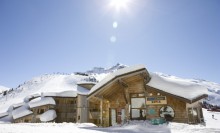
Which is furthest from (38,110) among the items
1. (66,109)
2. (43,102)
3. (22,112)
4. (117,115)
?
(117,115)

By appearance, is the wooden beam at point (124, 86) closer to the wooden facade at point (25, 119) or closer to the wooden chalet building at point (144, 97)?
the wooden chalet building at point (144, 97)

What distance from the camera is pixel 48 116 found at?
146 ft

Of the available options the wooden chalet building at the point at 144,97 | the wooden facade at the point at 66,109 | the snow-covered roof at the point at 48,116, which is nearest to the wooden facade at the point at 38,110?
the snow-covered roof at the point at 48,116

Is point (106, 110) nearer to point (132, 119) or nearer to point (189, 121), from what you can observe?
point (132, 119)

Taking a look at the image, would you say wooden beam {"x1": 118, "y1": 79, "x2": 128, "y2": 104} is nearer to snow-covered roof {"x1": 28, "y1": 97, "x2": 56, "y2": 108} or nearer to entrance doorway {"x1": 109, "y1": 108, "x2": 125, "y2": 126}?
entrance doorway {"x1": 109, "y1": 108, "x2": 125, "y2": 126}

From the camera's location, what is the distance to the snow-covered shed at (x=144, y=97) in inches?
653

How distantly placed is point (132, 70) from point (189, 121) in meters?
6.24

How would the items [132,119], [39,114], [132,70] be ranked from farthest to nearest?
[39,114]
[132,119]
[132,70]

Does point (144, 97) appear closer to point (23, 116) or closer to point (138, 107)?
point (138, 107)

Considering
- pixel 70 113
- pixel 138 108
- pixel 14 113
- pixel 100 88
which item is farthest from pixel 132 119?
pixel 14 113

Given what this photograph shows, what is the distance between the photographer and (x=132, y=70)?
57.5 ft

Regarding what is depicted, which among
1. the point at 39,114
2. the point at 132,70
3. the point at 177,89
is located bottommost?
the point at 39,114

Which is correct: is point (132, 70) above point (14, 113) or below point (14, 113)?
above

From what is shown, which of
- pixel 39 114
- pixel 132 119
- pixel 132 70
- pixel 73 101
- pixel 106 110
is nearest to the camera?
pixel 132 70
